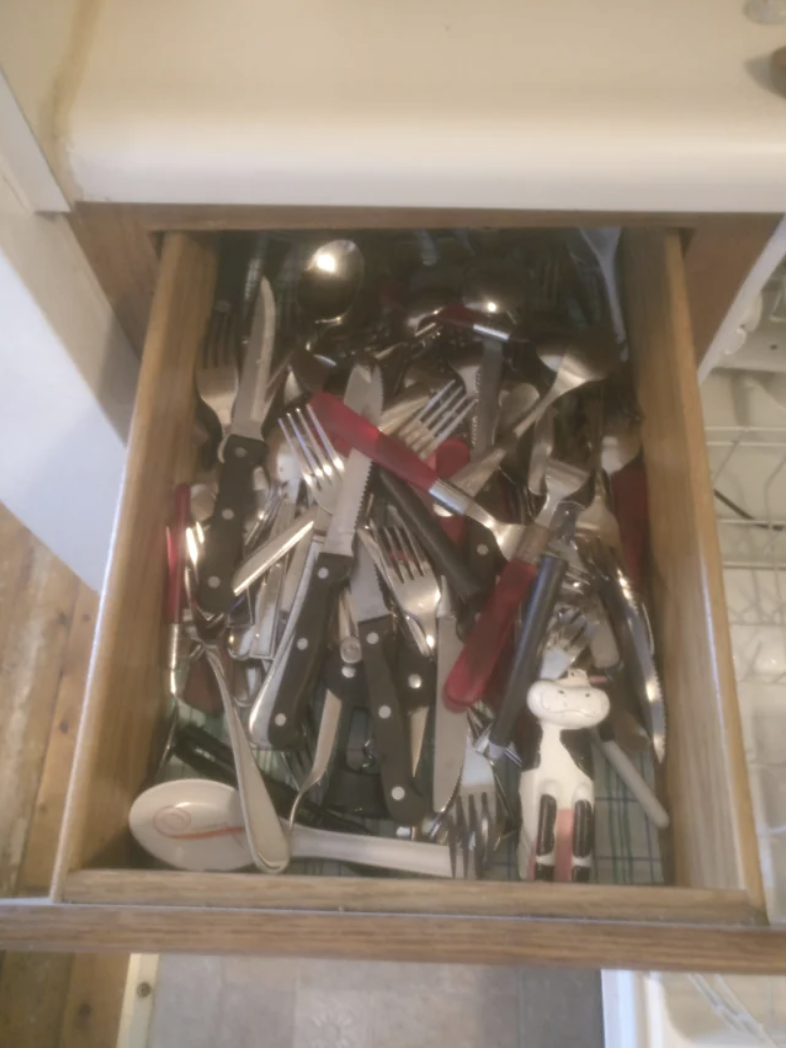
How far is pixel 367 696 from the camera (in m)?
0.54

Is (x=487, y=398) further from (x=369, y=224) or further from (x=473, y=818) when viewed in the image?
(x=473, y=818)

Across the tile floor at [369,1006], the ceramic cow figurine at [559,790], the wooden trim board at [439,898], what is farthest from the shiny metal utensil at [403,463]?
the tile floor at [369,1006]

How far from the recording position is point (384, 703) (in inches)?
20.8

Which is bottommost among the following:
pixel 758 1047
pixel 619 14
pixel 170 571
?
pixel 758 1047

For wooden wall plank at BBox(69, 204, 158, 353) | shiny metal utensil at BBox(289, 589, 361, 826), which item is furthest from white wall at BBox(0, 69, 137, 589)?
shiny metal utensil at BBox(289, 589, 361, 826)

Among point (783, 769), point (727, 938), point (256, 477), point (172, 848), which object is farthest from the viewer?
point (783, 769)

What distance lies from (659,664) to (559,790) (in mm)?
105

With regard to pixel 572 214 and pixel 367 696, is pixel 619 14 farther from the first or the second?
pixel 367 696

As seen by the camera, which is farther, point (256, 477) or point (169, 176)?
point (256, 477)

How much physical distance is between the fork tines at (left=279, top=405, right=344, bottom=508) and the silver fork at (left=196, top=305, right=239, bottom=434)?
4 cm

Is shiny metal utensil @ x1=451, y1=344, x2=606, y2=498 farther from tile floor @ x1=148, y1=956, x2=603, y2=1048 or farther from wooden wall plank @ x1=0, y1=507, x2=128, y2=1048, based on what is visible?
wooden wall plank @ x1=0, y1=507, x2=128, y2=1048

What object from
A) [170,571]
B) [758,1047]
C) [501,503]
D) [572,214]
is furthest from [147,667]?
[758,1047]

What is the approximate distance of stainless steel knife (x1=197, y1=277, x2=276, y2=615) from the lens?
557 mm

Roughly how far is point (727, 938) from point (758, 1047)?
11.1 inches
